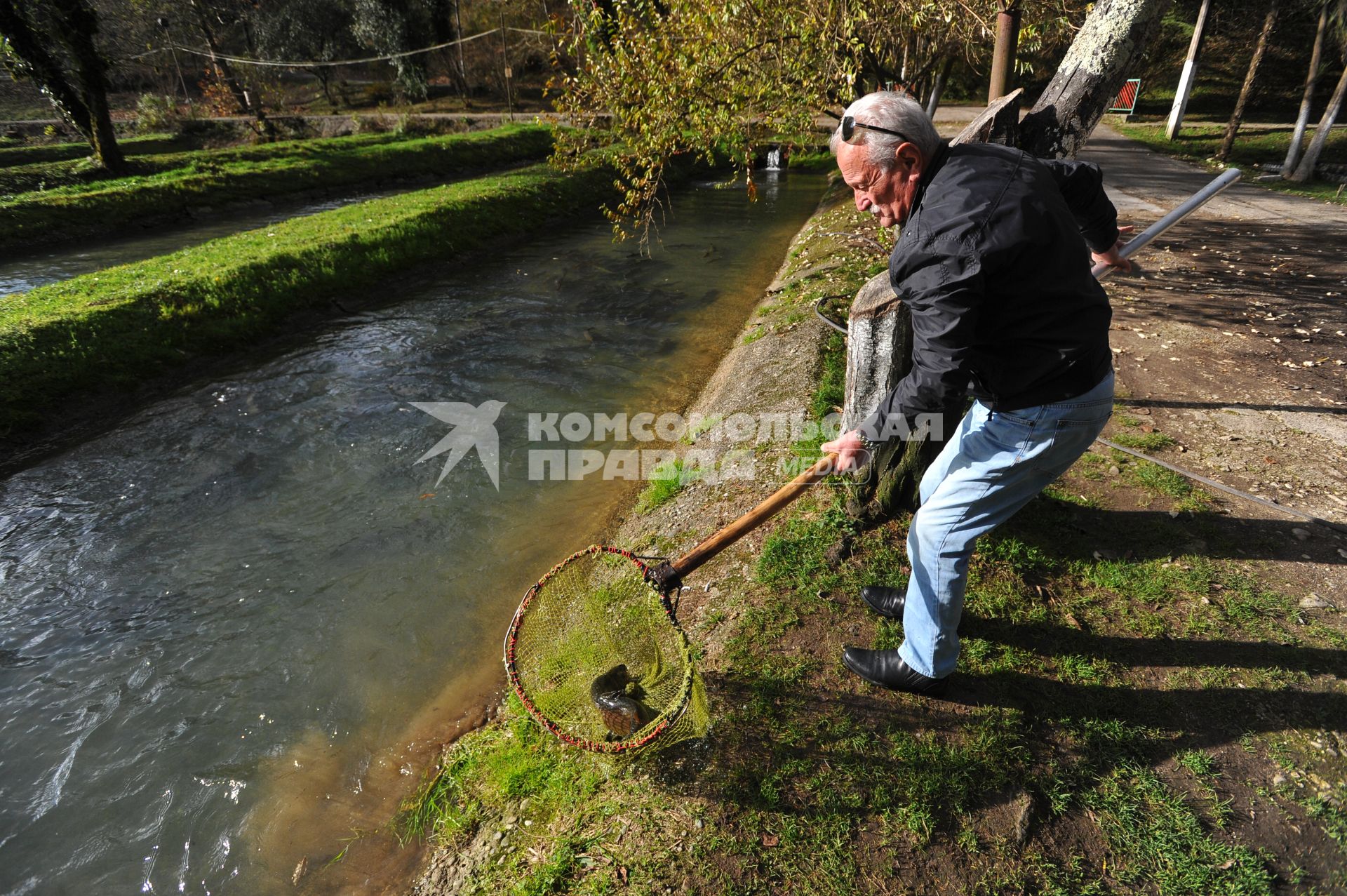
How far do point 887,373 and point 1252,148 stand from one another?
86.8 ft

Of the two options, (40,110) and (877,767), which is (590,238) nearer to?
(877,767)

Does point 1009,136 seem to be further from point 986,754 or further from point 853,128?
point 986,754

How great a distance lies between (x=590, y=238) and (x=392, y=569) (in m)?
11.6

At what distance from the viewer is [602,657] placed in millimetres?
3578

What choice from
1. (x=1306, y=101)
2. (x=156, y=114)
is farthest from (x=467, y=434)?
(x=156, y=114)

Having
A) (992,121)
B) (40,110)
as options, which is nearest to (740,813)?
(992,121)

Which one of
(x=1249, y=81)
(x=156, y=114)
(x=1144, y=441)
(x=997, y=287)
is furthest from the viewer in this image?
(x=156, y=114)

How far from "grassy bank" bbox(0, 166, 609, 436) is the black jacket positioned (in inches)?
360

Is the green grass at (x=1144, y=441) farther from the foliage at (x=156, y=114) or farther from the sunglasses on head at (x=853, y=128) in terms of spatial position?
the foliage at (x=156, y=114)

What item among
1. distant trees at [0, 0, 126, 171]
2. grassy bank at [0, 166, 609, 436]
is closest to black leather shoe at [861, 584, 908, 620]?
grassy bank at [0, 166, 609, 436]

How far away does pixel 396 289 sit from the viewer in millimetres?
11695

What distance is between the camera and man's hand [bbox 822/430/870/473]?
9.19ft

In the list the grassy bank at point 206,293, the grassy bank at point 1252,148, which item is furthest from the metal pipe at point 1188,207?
the grassy bank at point 1252,148

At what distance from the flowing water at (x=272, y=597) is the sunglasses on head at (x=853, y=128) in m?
3.66
